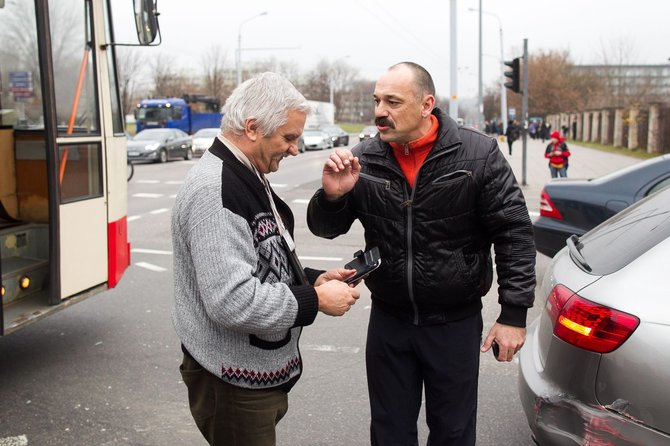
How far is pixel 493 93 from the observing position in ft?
332

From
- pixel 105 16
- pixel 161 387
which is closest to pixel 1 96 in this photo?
pixel 105 16

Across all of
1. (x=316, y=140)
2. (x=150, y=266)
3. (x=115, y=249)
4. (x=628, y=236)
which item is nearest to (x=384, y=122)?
(x=628, y=236)

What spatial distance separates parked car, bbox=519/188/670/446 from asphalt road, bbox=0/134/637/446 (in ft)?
3.58

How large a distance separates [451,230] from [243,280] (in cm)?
97

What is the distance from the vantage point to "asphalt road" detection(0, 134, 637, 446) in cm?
381

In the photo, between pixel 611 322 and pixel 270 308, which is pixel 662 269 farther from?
pixel 270 308

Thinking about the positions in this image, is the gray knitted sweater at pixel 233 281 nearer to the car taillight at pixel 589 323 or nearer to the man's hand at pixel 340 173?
the man's hand at pixel 340 173

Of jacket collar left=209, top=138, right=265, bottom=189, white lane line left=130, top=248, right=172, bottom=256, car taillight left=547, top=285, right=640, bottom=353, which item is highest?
jacket collar left=209, top=138, right=265, bottom=189

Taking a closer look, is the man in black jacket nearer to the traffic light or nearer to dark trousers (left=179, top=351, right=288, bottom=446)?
dark trousers (left=179, top=351, right=288, bottom=446)

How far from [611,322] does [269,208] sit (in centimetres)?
130

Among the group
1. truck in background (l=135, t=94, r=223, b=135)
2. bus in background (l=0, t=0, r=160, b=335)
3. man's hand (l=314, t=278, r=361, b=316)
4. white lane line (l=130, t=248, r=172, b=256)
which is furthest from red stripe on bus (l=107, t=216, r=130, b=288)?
truck in background (l=135, t=94, r=223, b=135)

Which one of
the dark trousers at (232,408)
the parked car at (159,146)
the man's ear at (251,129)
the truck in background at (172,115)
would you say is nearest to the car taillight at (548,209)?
the dark trousers at (232,408)

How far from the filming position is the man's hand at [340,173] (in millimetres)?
2557

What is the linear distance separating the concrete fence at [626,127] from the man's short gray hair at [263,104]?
103 feet
